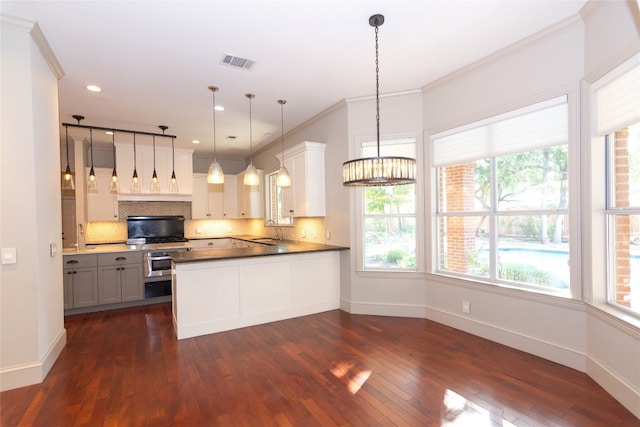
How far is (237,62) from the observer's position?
127 inches

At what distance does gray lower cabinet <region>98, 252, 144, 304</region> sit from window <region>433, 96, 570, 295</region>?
4433mm

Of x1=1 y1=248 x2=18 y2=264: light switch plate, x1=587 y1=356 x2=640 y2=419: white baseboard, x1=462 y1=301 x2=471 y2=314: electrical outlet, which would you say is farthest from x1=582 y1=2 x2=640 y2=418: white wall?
x1=1 y1=248 x2=18 y2=264: light switch plate

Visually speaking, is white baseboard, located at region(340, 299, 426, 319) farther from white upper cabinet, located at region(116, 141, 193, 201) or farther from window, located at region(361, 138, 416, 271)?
white upper cabinet, located at region(116, 141, 193, 201)

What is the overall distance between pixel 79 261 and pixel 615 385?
19.6ft

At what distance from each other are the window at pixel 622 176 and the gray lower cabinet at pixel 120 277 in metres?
5.67

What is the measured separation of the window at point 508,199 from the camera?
2.86 meters

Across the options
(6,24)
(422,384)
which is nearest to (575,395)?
(422,384)

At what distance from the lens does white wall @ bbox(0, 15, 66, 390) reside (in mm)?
2502

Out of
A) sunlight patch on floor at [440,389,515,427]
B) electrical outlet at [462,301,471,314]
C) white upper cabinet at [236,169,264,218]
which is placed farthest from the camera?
white upper cabinet at [236,169,264,218]

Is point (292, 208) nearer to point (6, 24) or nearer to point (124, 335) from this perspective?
point (124, 335)

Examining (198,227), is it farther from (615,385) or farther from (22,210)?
(615,385)

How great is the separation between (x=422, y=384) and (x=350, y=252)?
2.09 m

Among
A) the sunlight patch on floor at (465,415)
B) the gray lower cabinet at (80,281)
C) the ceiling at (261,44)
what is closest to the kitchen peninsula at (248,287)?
the gray lower cabinet at (80,281)

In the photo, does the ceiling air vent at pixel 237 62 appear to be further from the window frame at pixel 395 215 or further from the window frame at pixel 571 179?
the window frame at pixel 571 179
